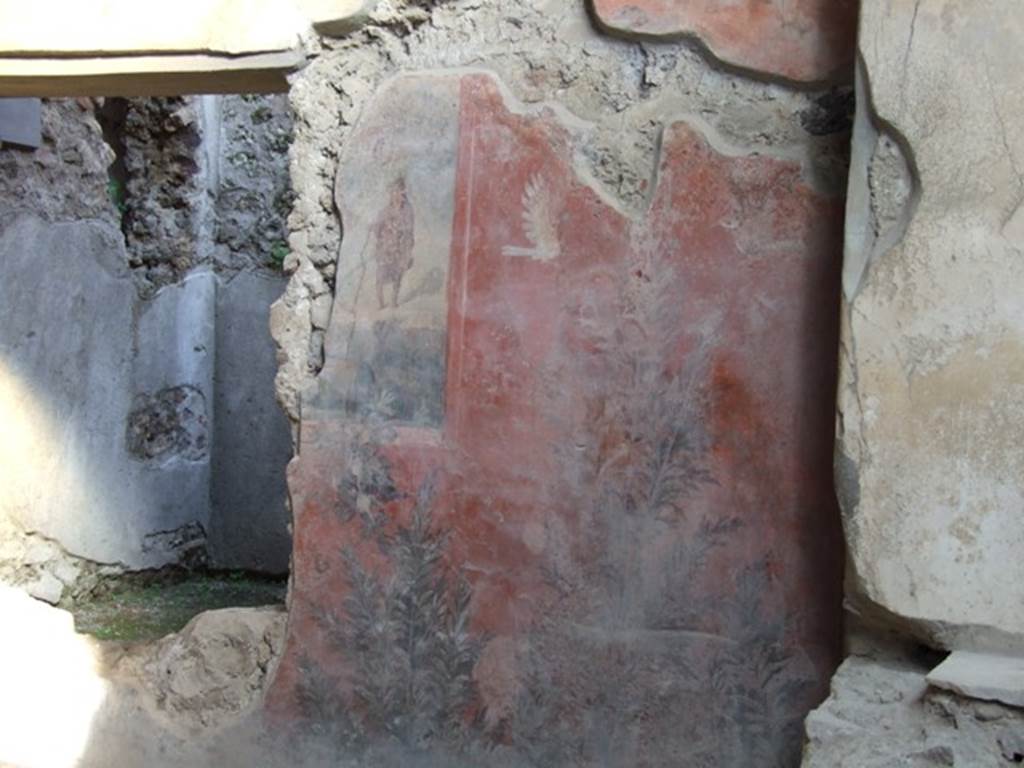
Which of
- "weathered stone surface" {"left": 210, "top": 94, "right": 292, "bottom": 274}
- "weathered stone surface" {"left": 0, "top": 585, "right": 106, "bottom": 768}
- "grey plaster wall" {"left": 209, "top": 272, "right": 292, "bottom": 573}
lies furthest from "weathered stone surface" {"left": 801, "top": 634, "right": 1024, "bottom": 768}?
"weathered stone surface" {"left": 210, "top": 94, "right": 292, "bottom": 274}

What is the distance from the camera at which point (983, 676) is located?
65.3 inches

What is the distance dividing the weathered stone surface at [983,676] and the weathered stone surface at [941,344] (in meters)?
0.03

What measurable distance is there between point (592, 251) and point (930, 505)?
2.60 ft

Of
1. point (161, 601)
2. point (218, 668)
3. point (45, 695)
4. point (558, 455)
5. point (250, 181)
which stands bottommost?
point (161, 601)

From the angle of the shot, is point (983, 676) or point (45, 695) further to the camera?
point (45, 695)

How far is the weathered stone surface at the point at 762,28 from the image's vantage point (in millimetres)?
2139

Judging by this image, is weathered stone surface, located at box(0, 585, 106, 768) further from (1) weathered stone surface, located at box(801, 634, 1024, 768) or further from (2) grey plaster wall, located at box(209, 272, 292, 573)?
(2) grey plaster wall, located at box(209, 272, 292, 573)

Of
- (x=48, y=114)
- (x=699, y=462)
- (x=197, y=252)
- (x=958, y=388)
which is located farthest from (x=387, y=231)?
(x=197, y=252)

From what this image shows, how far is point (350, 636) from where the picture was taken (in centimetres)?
235

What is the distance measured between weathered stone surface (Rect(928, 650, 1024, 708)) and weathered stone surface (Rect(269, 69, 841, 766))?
0.36 metres

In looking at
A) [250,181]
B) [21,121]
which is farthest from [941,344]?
[250,181]

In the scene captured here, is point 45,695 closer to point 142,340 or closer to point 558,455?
point 558,455

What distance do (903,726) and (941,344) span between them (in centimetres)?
59

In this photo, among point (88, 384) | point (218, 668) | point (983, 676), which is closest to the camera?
point (983, 676)
